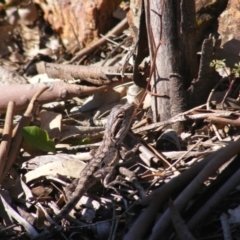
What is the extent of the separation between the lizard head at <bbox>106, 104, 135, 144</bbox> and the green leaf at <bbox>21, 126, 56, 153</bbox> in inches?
22.1

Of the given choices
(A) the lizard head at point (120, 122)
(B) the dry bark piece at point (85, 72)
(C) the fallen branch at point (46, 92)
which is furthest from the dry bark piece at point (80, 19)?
(A) the lizard head at point (120, 122)

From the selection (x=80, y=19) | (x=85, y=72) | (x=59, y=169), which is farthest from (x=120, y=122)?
(x=80, y=19)

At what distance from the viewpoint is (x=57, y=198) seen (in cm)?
495

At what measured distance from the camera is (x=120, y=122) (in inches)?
211

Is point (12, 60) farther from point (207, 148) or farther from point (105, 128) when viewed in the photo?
point (207, 148)

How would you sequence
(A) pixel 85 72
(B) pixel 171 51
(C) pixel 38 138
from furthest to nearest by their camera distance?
(A) pixel 85 72 < (C) pixel 38 138 < (B) pixel 171 51

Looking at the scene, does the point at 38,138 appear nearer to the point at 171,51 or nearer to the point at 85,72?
the point at 85,72

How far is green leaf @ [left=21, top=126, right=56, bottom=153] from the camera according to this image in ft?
17.0

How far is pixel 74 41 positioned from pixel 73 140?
1976 millimetres

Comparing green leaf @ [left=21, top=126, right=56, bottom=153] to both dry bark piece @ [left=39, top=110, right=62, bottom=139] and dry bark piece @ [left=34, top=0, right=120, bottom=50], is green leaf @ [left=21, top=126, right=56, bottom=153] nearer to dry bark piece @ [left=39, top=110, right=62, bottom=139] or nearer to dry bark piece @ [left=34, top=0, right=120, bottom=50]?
dry bark piece @ [left=39, top=110, right=62, bottom=139]

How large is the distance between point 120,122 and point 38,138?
760mm

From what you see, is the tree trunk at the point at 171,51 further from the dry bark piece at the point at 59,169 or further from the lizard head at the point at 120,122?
the dry bark piece at the point at 59,169

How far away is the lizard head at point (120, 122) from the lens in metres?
5.37

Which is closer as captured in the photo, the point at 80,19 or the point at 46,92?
the point at 46,92
